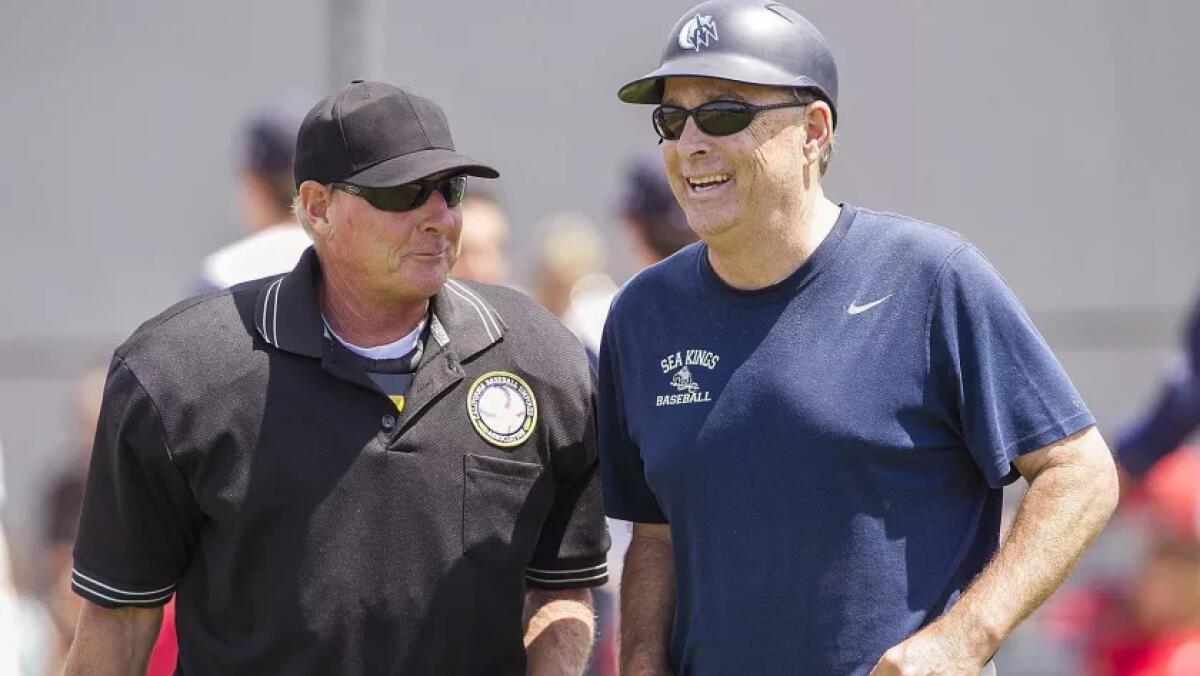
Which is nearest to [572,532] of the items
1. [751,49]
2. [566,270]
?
[751,49]

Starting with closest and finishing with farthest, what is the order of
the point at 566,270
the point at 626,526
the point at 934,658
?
the point at 934,658
the point at 626,526
the point at 566,270

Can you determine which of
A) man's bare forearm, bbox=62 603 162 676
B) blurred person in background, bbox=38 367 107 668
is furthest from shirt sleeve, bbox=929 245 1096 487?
blurred person in background, bbox=38 367 107 668

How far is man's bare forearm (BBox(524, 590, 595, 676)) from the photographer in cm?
402

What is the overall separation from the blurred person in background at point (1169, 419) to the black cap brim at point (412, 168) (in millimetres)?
3028

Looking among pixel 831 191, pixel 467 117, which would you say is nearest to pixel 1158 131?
pixel 831 191

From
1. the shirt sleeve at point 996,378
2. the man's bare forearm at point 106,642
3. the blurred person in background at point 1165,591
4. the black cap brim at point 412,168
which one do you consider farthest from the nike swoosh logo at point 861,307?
the blurred person in background at point 1165,591

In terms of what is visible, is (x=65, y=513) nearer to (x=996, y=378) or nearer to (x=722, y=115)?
(x=722, y=115)

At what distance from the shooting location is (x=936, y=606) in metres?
3.44

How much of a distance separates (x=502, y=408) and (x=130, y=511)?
0.79 metres

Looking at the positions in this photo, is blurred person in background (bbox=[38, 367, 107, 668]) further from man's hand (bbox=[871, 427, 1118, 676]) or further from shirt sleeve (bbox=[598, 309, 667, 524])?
man's hand (bbox=[871, 427, 1118, 676])

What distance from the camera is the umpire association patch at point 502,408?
385 cm

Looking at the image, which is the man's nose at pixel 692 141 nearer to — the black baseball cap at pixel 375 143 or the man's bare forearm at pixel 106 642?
the black baseball cap at pixel 375 143

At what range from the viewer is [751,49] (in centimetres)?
353

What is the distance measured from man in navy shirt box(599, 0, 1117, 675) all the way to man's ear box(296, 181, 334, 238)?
0.73 m
